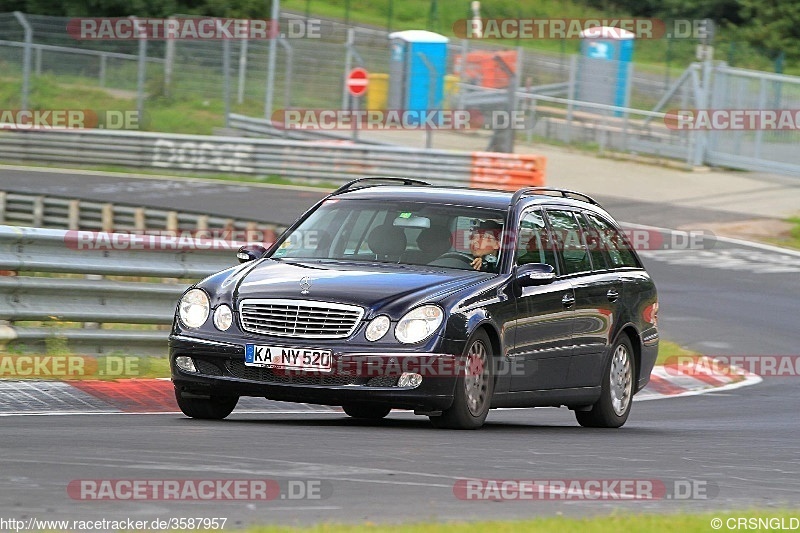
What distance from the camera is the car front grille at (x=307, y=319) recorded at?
968 cm

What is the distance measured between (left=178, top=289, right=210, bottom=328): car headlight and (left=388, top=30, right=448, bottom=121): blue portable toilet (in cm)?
2423

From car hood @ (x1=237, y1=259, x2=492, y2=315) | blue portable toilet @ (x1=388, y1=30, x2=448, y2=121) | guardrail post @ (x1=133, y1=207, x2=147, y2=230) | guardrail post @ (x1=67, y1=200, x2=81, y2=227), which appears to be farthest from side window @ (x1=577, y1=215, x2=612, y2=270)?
blue portable toilet @ (x1=388, y1=30, x2=448, y2=121)

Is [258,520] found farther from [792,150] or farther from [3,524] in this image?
[792,150]

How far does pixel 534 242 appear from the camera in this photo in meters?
11.2

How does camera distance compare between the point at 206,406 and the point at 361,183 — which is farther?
the point at 361,183

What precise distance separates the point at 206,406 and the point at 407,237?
5.68 ft

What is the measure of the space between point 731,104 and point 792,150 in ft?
6.96

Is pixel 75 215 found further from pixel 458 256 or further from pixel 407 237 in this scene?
pixel 458 256

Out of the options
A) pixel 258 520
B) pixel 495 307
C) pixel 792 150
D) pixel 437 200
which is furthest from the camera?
pixel 792 150

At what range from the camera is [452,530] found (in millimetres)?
6223

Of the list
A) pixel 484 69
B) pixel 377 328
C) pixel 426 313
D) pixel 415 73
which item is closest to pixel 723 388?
pixel 426 313

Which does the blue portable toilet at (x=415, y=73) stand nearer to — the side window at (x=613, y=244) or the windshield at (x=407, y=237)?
the side window at (x=613, y=244)

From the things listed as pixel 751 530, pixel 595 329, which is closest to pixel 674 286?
pixel 595 329

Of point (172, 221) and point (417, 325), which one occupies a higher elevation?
Result: point (417, 325)
